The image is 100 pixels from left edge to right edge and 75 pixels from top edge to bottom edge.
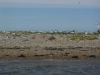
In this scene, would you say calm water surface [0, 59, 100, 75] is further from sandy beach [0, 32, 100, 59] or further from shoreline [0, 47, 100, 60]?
sandy beach [0, 32, 100, 59]

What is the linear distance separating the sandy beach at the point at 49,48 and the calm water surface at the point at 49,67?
1.46m

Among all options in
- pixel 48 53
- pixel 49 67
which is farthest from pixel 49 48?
pixel 49 67

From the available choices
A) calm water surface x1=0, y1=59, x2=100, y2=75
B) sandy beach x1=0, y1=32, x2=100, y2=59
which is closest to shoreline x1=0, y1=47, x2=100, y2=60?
sandy beach x1=0, y1=32, x2=100, y2=59

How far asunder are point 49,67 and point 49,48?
568cm

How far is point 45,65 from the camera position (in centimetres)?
3109

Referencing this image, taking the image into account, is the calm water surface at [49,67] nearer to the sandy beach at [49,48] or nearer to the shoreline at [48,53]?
the shoreline at [48,53]

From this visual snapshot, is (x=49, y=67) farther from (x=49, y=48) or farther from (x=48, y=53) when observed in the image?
(x=49, y=48)

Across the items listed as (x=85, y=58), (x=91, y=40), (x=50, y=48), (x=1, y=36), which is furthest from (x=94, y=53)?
(x=1, y=36)

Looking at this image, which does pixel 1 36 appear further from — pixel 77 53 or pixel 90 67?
pixel 90 67

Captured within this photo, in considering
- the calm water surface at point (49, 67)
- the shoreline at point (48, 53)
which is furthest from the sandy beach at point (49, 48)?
the calm water surface at point (49, 67)

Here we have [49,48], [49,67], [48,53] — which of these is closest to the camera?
[49,67]

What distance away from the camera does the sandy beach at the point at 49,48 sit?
34250 millimetres

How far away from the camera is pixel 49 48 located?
118ft

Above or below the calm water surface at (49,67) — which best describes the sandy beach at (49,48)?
above
